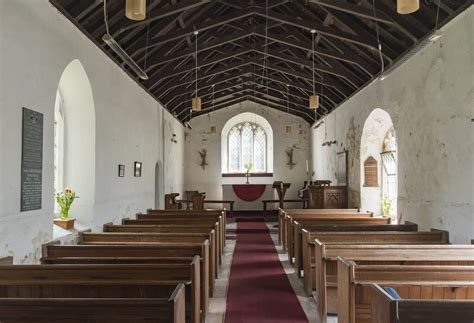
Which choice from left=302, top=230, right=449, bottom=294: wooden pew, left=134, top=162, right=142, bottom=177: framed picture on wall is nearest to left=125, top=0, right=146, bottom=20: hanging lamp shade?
left=302, top=230, right=449, bottom=294: wooden pew

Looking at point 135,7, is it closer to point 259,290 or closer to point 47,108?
point 47,108

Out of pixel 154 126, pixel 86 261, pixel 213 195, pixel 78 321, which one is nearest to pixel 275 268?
pixel 86 261

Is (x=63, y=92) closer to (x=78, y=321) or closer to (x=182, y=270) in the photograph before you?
(x=182, y=270)

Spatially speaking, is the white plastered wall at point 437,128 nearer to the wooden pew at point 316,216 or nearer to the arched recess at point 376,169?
the wooden pew at point 316,216

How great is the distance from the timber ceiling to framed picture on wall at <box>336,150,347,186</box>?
54.9 inches

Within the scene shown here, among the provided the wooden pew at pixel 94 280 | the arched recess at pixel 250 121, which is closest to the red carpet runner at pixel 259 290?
the wooden pew at pixel 94 280

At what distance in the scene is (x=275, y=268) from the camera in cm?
616

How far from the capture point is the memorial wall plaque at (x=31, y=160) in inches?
164

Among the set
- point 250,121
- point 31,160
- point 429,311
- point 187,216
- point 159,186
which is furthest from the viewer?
point 250,121

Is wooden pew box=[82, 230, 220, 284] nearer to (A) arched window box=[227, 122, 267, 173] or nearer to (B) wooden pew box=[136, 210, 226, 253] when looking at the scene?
(B) wooden pew box=[136, 210, 226, 253]

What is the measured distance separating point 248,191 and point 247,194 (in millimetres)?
104

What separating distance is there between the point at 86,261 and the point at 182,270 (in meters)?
0.92

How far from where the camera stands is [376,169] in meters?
9.05

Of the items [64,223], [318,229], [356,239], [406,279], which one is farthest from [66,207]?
[406,279]
